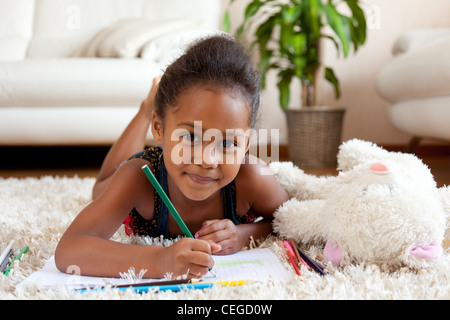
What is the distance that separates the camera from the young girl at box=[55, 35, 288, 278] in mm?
626

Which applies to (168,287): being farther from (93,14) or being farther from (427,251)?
(93,14)

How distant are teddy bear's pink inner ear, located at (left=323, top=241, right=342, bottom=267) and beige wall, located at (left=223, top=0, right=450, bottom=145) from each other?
1.79 m

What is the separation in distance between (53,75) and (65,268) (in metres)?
1.25

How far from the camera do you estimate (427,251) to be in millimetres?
643

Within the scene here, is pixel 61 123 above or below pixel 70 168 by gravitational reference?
above

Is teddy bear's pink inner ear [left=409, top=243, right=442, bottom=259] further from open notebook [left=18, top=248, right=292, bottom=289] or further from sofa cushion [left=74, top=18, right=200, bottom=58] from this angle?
sofa cushion [left=74, top=18, right=200, bottom=58]

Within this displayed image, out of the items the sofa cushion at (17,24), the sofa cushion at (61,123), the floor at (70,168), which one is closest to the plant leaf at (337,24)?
the floor at (70,168)

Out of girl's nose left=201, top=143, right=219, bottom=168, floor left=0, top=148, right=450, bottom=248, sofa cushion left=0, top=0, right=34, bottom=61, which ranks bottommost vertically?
floor left=0, top=148, right=450, bottom=248

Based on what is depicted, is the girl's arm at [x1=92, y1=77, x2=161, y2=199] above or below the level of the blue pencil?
above

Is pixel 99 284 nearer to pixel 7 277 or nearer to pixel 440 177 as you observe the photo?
pixel 7 277

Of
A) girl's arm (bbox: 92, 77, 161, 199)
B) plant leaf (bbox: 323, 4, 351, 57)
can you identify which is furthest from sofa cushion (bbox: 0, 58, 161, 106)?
plant leaf (bbox: 323, 4, 351, 57)

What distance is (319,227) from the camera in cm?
74

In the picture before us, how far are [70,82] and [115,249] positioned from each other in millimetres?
1242

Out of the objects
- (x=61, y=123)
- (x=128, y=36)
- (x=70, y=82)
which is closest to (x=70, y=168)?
(x=61, y=123)
